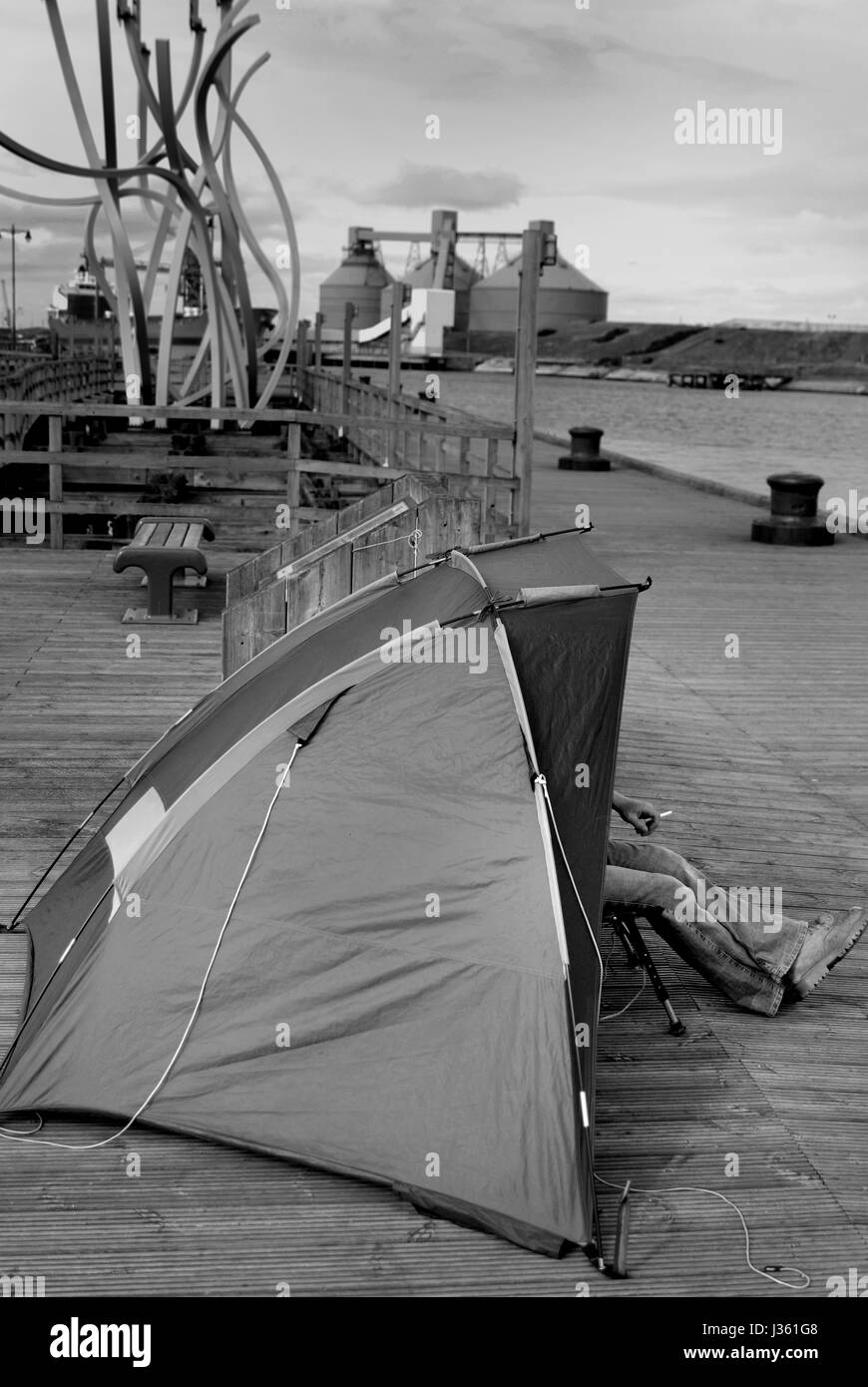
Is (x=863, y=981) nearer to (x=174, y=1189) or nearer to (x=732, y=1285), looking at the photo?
(x=732, y=1285)

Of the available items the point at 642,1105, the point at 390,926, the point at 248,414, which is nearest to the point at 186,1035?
the point at 390,926

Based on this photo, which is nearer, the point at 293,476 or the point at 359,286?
the point at 293,476

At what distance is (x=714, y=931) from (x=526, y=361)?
27.4ft

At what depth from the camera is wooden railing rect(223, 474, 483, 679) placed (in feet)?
23.2

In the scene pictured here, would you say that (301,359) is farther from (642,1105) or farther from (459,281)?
(459,281)

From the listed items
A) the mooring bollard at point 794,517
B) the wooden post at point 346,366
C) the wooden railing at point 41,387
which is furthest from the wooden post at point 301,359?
the mooring bollard at point 794,517

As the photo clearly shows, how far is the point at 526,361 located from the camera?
12133 millimetres

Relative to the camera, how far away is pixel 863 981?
4992 millimetres

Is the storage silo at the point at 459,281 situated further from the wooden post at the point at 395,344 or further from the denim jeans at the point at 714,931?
the denim jeans at the point at 714,931

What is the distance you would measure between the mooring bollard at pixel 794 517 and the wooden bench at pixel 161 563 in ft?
23.7

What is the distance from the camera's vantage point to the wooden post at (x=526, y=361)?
12148 millimetres
